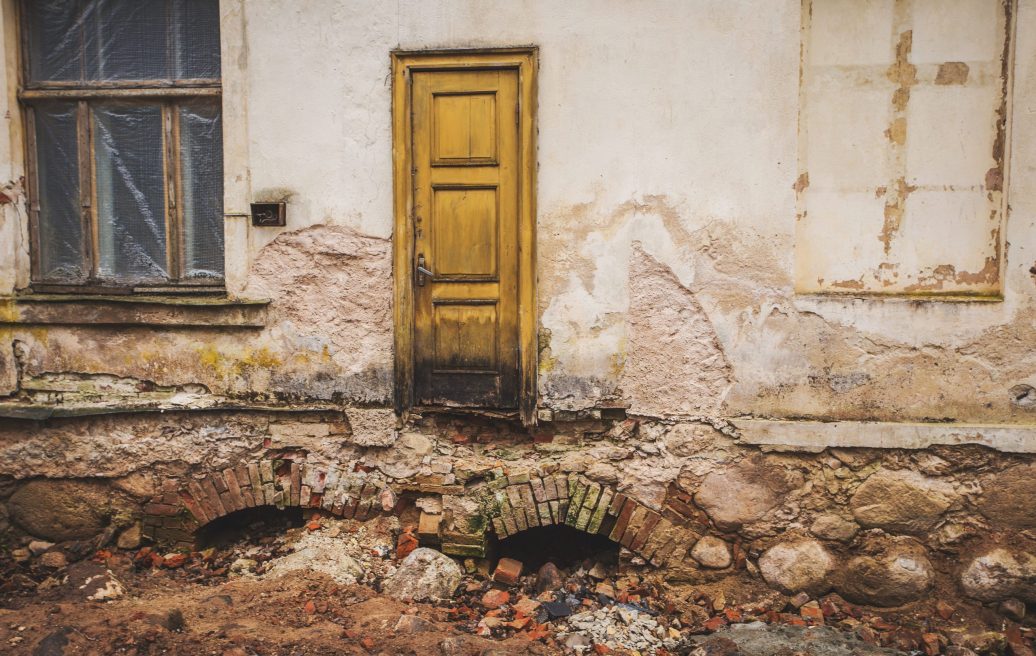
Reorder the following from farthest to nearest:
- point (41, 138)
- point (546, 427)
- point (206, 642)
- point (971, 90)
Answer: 1. point (41, 138)
2. point (546, 427)
3. point (971, 90)
4. point (206, 642)

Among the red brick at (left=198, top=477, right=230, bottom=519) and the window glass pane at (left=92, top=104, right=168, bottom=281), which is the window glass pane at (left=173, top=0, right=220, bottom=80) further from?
the red brick at (left=198, top=477, right=230, bottom=519)

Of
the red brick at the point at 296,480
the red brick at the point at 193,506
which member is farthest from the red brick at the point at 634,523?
the red brick at the point at 193,506

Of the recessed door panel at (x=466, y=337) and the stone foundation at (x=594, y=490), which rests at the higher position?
the recessed door panel at (x=466, y=337)

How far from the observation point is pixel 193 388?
449 centimetres

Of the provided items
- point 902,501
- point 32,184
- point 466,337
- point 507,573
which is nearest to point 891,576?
point 902,501

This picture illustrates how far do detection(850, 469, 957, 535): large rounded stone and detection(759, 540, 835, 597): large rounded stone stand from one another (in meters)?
0.28

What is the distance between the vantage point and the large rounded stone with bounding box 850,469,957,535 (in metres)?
4.04

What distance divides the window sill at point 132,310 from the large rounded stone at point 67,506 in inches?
36.1

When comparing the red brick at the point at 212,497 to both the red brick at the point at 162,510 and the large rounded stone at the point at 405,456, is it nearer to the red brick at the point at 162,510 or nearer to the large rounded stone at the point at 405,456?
the red brick at the point at 162,510

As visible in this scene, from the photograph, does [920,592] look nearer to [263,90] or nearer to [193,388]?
[193,388]

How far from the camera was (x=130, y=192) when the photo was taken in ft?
15.0

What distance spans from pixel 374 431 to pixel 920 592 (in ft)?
9.51

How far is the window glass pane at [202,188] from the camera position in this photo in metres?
4.49

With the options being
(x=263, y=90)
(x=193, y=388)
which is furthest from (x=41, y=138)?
(x=193, y=388)
